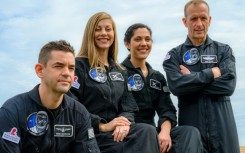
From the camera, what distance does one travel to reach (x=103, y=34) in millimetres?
4852

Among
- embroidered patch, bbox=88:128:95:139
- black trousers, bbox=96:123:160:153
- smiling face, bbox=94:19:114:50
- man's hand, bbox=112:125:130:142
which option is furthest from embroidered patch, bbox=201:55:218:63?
embroidered patch, bbox=88:128:95:139

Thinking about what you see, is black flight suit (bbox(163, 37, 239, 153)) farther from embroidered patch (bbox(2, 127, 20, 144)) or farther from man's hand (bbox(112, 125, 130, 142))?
embroidered patch (bbox(2, 127, 20, 144))

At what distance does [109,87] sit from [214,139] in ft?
4.77

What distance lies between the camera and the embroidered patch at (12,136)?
3.95 metres

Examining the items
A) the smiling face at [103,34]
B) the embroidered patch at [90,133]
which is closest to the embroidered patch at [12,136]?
the embroidered patch at [90,133]

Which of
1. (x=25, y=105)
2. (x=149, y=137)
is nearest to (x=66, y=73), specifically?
(x=25, y=105)

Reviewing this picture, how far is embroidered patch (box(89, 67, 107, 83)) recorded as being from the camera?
15.6ft

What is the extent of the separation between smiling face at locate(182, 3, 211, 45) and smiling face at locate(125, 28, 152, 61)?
58 cm

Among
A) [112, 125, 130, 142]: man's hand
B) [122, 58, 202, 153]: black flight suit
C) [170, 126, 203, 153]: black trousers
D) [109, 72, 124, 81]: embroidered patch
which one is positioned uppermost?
[109, 72, 124, 81]: embroidered patch

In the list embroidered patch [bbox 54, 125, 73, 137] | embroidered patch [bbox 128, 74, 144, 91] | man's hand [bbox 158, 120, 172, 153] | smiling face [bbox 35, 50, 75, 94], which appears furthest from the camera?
embroidered patch [bbox 128, 74, 144, 91]

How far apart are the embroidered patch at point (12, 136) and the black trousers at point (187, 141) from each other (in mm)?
1831

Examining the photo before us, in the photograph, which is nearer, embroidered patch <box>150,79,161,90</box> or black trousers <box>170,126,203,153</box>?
black trousers <box>170,126,203,153</box>

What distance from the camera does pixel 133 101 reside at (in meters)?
5.03

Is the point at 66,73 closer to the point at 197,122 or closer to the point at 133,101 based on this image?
the point at 133,101
